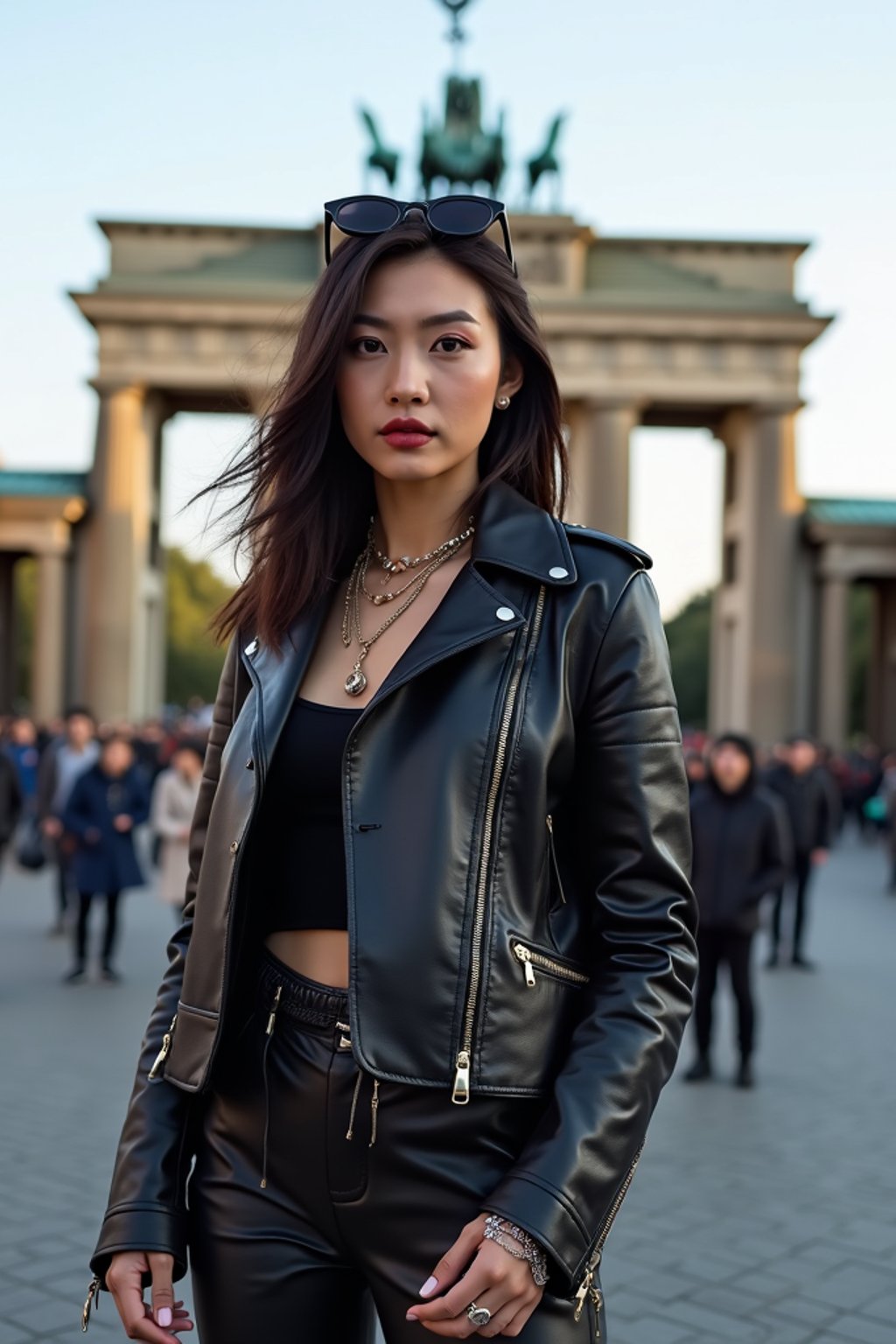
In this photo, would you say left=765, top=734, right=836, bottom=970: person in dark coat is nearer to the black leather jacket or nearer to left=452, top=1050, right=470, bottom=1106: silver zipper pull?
the black leather jacket

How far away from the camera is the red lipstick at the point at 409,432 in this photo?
204 cm

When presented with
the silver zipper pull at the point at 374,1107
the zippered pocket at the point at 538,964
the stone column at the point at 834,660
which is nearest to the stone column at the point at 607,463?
the stone column at the point at 834,660

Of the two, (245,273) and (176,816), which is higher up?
(245,273)

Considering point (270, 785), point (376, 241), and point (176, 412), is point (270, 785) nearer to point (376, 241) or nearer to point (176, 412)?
point (376, 241)

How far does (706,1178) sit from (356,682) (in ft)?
16.3

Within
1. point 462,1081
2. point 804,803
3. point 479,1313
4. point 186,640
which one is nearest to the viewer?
point 479,1313

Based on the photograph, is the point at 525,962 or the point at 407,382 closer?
the point at 525,962

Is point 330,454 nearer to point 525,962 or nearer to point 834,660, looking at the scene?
point 525,962

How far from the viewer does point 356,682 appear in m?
2.08

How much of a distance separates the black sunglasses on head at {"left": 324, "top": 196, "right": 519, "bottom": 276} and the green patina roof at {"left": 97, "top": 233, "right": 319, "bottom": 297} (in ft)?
126

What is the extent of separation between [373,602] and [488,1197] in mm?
870

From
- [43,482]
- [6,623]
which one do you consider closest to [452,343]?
[43,482]

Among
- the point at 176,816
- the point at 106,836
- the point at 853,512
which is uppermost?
the point at 853,512

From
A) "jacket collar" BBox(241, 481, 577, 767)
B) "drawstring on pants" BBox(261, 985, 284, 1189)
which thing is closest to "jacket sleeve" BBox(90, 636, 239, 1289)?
"drawstring on pants" BBox(261, 985, 284, 1189)
